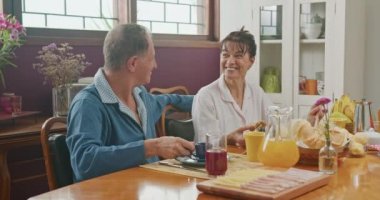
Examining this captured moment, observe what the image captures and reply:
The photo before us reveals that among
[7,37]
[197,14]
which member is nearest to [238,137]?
[7,37]

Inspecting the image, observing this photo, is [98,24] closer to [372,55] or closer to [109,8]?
[109,8]

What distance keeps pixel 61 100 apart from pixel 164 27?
135 cm

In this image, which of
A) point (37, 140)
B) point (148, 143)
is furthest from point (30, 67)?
point (148, 143)

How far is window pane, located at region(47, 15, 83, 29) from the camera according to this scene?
321cm

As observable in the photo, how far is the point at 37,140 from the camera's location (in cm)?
247

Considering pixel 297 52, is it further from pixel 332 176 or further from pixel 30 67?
pixel 332 176

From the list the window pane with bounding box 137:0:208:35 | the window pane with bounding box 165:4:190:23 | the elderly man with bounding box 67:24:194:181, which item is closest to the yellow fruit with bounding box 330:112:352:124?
the elderly man with bounding box 67:24:194:181

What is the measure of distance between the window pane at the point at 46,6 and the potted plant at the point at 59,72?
1.01ft

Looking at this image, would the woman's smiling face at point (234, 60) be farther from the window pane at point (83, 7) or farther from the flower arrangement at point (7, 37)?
the window pane at point (83, 7)

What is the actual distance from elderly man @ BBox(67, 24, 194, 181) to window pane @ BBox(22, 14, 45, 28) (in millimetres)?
1292

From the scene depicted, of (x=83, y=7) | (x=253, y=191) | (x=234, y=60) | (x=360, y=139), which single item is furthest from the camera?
(x=83, y=7)

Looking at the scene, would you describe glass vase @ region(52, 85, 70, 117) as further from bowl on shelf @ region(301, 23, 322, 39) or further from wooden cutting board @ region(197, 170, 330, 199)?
bowl on shelf @ region(301, 23, 322, 39)

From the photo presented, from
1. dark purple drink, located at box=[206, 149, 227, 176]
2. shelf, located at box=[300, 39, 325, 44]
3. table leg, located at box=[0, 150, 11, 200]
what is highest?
shelf, located at box=[300, 39, 325, 44]

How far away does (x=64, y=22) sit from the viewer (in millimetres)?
3289
